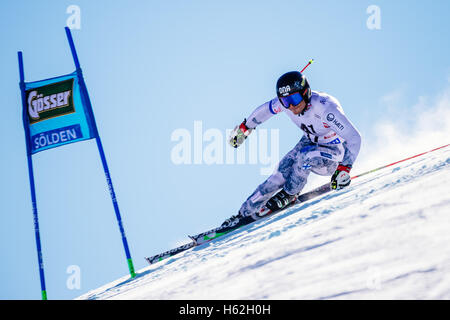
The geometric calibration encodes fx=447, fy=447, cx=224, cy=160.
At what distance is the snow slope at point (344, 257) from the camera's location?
9.60 feet

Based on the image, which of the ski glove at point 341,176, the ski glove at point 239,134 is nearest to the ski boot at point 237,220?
the ski glove at point 239,134

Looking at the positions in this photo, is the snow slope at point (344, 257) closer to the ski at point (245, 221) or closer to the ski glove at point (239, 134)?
the ski at point (245, 221)

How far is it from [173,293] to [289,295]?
4.18 feet

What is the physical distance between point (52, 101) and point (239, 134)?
2.99 metres

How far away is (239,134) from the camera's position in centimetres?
757

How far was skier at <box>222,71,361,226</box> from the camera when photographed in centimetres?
611

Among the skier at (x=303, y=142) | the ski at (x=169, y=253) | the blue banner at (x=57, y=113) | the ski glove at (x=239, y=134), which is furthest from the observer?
the ski glove at (x=239, y=134)

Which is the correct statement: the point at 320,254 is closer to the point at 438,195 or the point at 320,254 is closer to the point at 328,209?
the point at 438,195

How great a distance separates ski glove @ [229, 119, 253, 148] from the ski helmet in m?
1.27

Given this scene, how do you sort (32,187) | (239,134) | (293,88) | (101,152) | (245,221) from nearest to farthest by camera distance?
(293,88)
(101,152)
(32,187)
(245,221)
(239,134)

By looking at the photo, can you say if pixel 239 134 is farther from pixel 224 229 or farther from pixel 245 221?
pixel 224 229

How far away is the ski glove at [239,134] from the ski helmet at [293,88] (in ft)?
4.18

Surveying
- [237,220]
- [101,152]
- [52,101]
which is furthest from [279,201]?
[52,101]
